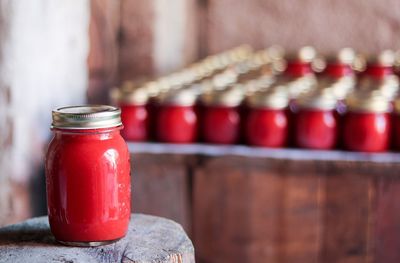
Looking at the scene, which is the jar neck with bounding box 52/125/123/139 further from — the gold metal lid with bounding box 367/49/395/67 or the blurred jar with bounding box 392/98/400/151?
the gold metal lid with bounding box 367/49/395/67

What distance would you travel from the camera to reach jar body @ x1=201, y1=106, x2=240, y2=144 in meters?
1.88

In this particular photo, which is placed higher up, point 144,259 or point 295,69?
point 295,69

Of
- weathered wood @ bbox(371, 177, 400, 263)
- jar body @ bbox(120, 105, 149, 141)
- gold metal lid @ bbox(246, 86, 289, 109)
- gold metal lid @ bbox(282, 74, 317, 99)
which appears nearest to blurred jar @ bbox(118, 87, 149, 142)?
jar body @ bbox(120, 105, 149, 141)

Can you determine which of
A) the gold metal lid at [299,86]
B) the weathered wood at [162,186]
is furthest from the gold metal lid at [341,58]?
the weathered wood at [162,186]

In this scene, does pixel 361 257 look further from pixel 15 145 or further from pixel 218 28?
pixel 218 28

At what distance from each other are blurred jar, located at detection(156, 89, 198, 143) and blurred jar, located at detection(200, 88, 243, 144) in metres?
0.05

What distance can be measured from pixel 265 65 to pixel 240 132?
0.82m

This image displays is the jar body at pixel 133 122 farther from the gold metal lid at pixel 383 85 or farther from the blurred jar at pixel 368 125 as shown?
the gold metal lid at pixel 383 85

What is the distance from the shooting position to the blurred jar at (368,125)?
5.79 feet

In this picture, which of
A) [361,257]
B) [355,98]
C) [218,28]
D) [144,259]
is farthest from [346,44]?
[144,259]

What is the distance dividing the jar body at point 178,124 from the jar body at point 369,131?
429 millimetres

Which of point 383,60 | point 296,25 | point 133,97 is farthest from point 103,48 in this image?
point 296,25

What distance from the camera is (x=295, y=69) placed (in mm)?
2590

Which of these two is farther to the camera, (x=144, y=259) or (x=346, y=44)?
(x=346, y=44)
